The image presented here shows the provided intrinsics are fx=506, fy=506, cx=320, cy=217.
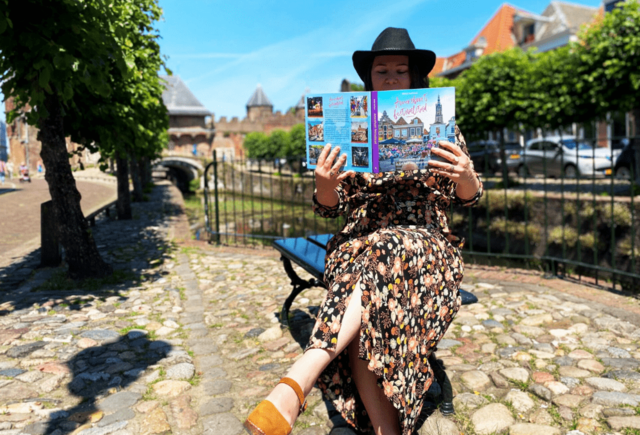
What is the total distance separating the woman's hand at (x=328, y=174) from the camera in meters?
2.38

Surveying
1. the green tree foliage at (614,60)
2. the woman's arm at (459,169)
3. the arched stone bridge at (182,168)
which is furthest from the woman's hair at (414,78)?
the arched stone bridge at (182,168)

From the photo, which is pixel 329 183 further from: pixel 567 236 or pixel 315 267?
pixel 567 236

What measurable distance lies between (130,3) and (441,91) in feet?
25.5

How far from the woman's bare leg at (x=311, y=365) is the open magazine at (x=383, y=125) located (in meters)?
0.63

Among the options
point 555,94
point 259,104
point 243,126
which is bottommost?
point 555,94

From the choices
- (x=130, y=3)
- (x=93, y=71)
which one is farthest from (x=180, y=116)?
(x=93, y=71)

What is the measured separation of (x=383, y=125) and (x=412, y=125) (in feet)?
0.42

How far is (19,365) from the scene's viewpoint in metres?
3.21

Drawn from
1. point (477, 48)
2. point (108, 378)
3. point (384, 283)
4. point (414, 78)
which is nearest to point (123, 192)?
point (108, 378)

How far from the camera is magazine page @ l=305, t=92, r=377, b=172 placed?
231 centimetres

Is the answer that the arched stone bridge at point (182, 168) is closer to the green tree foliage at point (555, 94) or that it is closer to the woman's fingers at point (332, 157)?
the green tree foliage at point (555, 94)

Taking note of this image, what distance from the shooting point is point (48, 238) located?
6.39 m

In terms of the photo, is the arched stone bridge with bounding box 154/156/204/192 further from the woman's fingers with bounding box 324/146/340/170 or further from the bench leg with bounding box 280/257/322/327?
the woman's fingers with bounding box 324/146/340/170

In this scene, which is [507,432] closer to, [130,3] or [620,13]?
[130,3]
